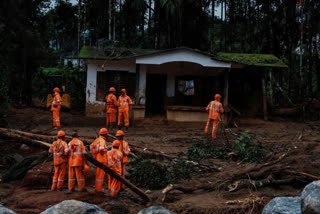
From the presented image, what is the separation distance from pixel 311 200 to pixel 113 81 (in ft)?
46.2

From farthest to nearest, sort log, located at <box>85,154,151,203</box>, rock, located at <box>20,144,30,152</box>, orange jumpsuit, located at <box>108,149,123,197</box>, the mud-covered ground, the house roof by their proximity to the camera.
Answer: the house roof < rock, located at <box>20,144,30,152</box> < orange jumpsuit, located at <box>108,149,123,197</box> < log, located at <box>85,154,151,203</box> < the mud-covered ground

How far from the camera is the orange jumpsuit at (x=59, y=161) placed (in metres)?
7.09

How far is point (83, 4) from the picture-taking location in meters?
29.1

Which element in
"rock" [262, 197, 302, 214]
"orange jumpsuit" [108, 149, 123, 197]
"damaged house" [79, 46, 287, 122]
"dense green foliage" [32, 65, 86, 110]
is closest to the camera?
"rock" [262, 197, 302, 214]

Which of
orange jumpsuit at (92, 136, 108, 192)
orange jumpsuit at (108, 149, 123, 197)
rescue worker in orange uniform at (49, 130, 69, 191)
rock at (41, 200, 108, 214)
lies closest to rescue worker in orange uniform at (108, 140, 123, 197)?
orange jumpsuit at (108, 149, 123, 197)

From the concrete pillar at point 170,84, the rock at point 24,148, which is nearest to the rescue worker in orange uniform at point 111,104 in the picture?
the rock at point 24,148

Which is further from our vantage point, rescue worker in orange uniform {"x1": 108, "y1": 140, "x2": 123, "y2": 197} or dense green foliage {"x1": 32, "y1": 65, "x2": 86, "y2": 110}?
dense green foliage {"x1": 32, "y1": 65, "x2": 86, "y2": 110}

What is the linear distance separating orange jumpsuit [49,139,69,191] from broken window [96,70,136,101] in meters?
10.4

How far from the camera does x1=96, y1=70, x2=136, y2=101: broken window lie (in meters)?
17.3

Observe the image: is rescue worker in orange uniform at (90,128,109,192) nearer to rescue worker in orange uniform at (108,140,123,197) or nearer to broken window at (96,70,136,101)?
rescue worker in orange uniform at (108,140,123,197)

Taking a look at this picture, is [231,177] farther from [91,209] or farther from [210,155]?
[91,209]

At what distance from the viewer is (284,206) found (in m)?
4.80

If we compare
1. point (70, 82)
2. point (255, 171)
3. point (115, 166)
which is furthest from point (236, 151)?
point (70, 82)

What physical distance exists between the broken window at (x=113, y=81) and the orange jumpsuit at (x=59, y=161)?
408 inches
